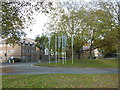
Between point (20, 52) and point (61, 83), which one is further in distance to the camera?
point (20, 52)

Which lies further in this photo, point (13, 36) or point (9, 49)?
Result: point (9, 49)

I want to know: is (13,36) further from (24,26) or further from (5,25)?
(5,25)

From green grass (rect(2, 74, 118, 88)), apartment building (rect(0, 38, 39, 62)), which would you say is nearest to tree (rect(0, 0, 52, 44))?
green grass (rect(2, 74, 118, 88))

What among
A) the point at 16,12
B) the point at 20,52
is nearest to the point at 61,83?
the point at 16,12

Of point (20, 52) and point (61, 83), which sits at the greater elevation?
point (20, 52)

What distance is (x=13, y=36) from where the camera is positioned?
10750 millimetres

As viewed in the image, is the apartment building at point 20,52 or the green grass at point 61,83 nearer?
the green grass at point 61,83

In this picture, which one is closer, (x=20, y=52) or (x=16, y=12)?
(x=16, y=12)

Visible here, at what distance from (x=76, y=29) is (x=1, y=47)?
30358mm

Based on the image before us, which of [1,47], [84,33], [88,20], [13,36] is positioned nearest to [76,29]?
[84,33]

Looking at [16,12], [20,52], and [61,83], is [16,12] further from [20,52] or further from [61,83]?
[20,52]

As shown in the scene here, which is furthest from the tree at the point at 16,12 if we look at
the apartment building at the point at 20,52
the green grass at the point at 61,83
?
the apartment building at the point at 20,52

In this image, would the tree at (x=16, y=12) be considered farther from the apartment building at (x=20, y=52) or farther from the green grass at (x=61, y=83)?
the apartment building at (x=20, y=52)

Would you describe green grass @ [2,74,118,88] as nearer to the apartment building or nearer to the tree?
the tree
